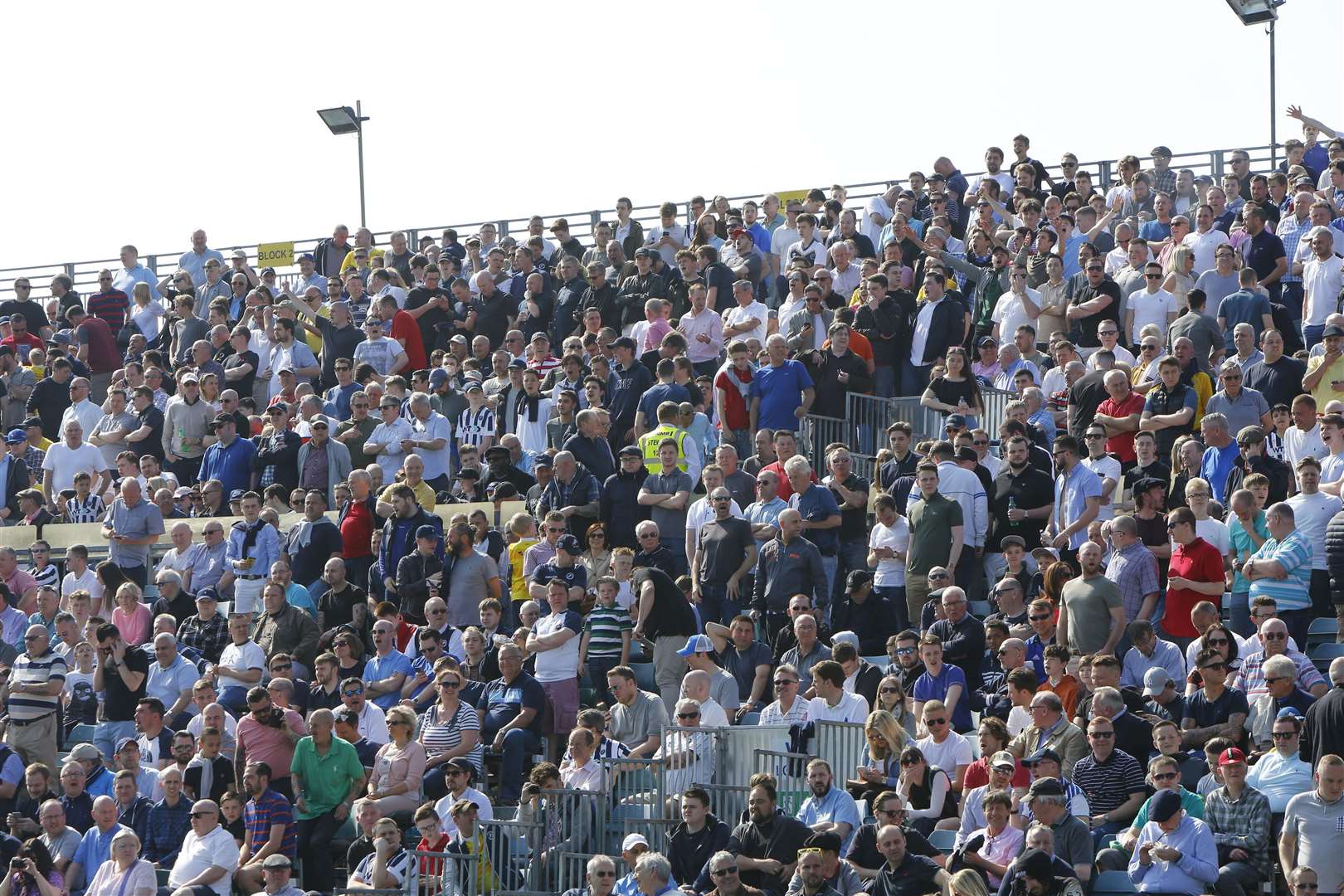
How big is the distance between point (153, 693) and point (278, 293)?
29.2ft

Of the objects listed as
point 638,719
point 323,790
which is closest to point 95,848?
point 323,790

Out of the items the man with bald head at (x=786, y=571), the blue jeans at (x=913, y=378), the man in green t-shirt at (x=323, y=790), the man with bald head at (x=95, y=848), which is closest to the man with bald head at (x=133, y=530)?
the man with bald head at (x=95, y=848)

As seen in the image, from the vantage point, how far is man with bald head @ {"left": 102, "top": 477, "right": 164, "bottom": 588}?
755 inches

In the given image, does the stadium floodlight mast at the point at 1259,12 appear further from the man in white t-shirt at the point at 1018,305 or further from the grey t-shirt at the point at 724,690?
the grey t-shirt at the point at 724,690

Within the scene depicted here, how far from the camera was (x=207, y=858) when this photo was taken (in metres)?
14.3

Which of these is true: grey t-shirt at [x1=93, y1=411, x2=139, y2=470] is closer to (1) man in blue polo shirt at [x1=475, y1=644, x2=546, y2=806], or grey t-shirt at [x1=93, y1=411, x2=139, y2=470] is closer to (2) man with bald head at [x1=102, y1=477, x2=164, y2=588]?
(2) man with bald head at [x1=102, y1=477, x2=164, y2=588]

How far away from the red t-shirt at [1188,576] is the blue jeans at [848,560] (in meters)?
3.05

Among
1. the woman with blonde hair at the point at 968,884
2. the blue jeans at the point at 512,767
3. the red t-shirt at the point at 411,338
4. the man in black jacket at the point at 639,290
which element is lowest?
the blue jeans at the point at 512,767

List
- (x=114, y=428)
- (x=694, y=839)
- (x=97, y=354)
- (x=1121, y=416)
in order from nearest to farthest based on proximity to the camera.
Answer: (x=694, y=839)
(x=1121, y=416)
(x=114, y=428)
(x=97, y=354)

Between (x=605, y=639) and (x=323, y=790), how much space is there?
234 centimetres

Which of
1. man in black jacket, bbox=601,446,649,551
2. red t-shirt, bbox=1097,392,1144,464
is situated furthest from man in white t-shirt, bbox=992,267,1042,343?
man in black jacket, bbox=601,446,649,551

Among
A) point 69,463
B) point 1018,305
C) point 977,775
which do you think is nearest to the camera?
point 977,775

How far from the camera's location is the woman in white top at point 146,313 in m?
25.6

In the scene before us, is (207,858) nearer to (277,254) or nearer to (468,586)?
(468,586)
